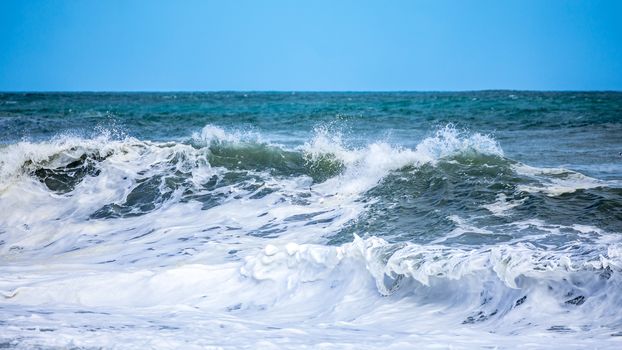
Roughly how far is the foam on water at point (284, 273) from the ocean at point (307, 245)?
0.02 m

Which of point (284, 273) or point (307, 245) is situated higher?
point (307, 245)

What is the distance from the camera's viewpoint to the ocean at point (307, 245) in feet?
12.9

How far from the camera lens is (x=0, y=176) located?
9.87 meters

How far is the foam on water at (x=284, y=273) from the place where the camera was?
152 inches

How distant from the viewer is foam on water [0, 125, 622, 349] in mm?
3850

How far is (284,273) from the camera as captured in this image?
5133 mm

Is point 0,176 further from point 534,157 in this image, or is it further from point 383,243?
point 534,157

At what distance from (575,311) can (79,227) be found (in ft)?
17.9

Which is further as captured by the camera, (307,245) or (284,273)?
(307,245)

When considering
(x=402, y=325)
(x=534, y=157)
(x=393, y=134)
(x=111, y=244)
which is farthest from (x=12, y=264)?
(x=393, y=134)

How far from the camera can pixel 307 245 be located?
551cm

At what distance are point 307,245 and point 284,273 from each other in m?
0.44

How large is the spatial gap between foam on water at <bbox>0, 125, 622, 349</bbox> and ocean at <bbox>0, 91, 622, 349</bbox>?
2 centimetres

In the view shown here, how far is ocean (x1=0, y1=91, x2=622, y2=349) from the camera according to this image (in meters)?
3.94
